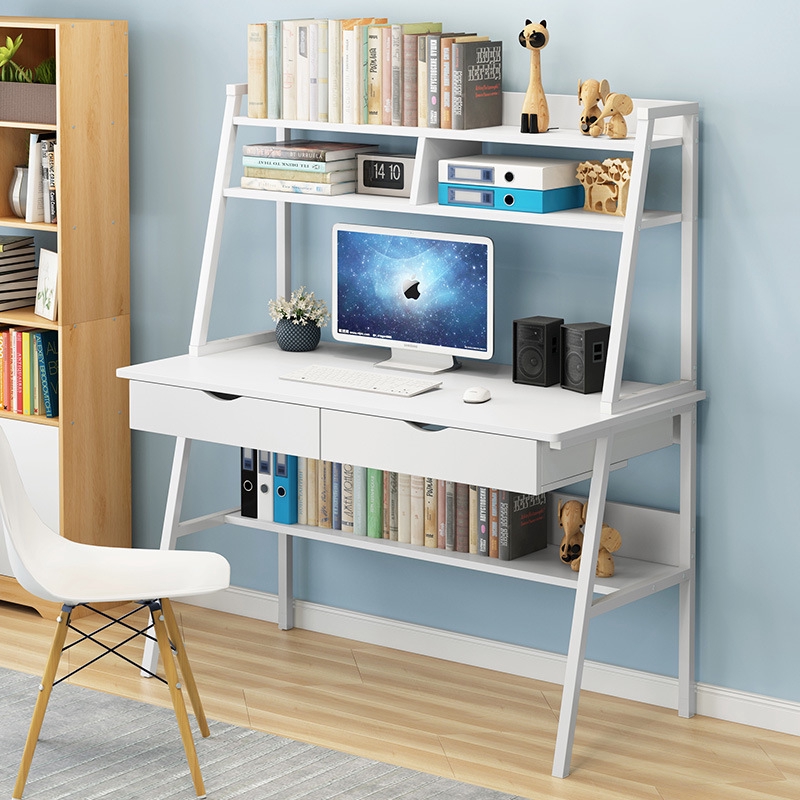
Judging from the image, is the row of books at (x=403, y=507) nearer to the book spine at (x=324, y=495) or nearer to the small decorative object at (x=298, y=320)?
the book spine at (x=324, y=495)

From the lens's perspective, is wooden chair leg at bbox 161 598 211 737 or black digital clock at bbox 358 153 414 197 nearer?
wooden chair leg at bbox 161 598 211 737

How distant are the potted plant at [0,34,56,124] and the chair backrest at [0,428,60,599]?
125 centimetres

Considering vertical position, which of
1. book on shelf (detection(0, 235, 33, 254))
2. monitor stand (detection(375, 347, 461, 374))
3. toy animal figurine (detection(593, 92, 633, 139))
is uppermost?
toy animal figurine (detection(593, 92, 633, 139))

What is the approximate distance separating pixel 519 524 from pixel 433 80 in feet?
3.46

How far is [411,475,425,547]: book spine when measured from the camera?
11.6 feet

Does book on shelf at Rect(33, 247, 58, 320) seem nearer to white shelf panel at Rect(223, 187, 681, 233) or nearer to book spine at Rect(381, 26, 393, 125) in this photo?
white shelf panel at Rect(223, 187, 681, 233)

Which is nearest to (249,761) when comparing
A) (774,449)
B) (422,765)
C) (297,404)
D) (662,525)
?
(422,765)

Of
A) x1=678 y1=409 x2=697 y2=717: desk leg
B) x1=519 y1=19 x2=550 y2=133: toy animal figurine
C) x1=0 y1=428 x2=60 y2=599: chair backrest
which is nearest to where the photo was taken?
x1=0 y1=428 x2=60 y2=599: chair backrest

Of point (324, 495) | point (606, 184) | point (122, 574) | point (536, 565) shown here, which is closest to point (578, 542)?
point (536, 565)

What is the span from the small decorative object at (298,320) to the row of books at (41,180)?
30.0 inches

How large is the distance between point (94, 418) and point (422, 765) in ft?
4.96

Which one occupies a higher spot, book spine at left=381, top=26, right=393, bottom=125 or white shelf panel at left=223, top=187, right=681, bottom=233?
book spine at left=381, top=26, right=393, bottom=125

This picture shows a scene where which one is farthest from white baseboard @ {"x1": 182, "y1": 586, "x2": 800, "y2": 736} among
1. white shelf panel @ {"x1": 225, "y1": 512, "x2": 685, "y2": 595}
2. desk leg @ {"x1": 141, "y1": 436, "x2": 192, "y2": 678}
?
desk leg @ {"x1": 141, "y1": 436, "x2": 192, "y2": 678}

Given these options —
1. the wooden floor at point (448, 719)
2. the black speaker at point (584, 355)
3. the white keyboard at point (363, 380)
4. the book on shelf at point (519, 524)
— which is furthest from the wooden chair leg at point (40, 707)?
the black speaker at point (584, 355)
